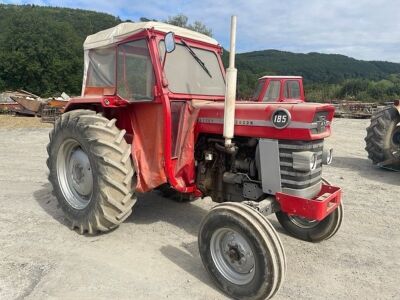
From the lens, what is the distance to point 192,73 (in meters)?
4.45

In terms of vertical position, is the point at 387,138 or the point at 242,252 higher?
the point at 387,138

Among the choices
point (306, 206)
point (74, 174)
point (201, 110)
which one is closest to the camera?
point (306, 206)

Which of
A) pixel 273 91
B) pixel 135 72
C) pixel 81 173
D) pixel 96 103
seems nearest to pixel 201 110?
pixel 135 72

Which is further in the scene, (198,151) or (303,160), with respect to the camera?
(198,151)

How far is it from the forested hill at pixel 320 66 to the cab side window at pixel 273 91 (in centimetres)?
4675

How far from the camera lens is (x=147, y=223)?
4.76 meters

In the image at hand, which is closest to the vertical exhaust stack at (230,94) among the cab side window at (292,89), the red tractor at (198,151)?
the red tractor at (198,151)

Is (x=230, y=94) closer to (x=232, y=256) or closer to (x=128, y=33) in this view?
(x=232, y=256)

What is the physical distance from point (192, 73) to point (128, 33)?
834mm

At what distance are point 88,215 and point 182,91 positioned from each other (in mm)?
1707

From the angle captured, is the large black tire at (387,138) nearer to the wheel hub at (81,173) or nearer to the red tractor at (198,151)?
the red tractor at (198,151)

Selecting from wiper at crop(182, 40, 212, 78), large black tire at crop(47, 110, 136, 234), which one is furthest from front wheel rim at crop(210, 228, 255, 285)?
wiper at crop(182, 40, 212, 78)

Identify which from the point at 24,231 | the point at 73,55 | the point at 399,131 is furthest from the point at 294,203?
the point at 73,55

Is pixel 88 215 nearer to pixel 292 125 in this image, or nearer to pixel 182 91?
pixel 182 91
